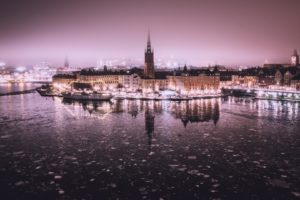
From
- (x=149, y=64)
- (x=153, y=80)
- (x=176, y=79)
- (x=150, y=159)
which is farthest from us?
(x=149, y=64)

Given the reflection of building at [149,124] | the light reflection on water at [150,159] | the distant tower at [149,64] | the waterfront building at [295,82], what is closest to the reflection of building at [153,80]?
the distant tower at [149,64]

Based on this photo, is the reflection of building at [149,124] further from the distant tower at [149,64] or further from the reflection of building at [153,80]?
the distant tower at [149,64]

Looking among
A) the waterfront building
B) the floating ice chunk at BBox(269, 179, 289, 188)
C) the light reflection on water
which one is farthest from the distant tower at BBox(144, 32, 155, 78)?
the floating ice chunk at BBox(269, 179, 289, 188)

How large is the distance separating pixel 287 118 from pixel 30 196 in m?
28.3

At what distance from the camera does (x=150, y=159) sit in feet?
64.4

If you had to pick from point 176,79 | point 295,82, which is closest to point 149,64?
point 176,79

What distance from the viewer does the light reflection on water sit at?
49.3 ft

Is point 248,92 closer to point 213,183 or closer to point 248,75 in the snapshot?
point 248,75

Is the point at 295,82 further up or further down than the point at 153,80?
further down

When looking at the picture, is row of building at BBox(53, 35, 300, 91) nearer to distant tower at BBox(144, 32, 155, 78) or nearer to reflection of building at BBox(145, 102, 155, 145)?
distant tower at BBox(144, 32, 155, 78)

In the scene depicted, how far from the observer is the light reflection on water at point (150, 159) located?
49.3 ft

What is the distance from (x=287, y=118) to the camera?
3509 centimetres

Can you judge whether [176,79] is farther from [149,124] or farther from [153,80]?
[149,124]

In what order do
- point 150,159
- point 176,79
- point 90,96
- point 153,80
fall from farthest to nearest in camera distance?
point 153,80 < point 176,79 < point 90,96 < point 150,159
